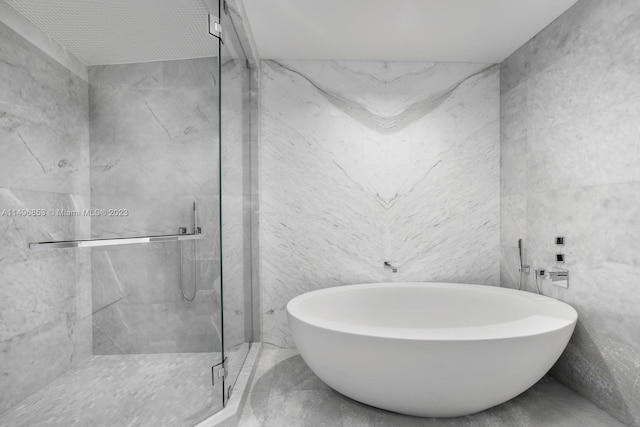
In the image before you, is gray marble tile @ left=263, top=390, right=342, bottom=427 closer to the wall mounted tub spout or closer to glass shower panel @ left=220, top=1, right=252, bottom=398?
glass shower panel @ left=220, top=1, right=252, bottom=398

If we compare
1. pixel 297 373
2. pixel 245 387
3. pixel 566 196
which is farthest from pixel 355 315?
pixel 566 196

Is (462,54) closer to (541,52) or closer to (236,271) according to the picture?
(541,52)

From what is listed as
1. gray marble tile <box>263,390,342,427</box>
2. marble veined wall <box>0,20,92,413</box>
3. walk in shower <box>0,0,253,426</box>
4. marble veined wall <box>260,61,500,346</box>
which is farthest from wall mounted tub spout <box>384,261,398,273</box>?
marble veined wall <box>0,20,92,413</box>

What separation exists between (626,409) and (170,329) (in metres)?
2.12

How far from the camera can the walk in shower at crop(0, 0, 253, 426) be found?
37.4 inches

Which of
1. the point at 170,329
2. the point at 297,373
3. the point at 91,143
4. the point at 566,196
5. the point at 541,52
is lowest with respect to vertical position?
the point at 297,373

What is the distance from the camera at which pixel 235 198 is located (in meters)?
1.97

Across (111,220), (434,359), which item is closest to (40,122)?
(111,220)

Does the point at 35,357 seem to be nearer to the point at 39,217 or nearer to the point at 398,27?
the point at 39,217

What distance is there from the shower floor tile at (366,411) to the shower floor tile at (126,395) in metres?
0.36

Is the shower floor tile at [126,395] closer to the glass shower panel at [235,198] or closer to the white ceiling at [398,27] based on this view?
the glass shower panel at [235,198]

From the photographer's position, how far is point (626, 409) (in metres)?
1.63

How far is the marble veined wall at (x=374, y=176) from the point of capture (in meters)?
2.57

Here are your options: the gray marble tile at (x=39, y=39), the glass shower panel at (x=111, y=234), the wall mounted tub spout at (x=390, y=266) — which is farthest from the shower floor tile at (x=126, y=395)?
the wall mounted tub spout at (x=390, y=266)
